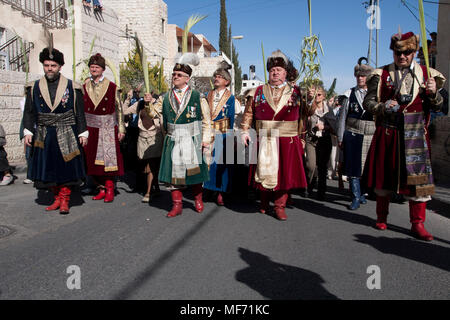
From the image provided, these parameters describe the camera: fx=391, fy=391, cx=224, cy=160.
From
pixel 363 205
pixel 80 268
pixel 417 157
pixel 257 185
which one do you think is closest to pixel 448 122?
pixel 363 205

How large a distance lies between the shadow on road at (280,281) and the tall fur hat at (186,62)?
2723 millimetres

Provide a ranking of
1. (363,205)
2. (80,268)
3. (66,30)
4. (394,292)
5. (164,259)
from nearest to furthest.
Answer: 1. (394,292)
2. (80,268)
3. (164,259)
4. (363,205)
5. (66,30)

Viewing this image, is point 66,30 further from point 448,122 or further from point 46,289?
point 46,289

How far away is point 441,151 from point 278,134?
491 centimetres

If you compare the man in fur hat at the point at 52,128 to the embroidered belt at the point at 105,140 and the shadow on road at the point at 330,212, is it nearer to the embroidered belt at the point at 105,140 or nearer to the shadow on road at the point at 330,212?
the embroidered belt at the point at 105,140

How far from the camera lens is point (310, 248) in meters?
3.98

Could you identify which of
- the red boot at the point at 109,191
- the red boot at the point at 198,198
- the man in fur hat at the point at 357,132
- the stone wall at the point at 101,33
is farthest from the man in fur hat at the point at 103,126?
the stone wall at the point at 101,33

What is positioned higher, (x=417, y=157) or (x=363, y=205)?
(x=417, y=157)

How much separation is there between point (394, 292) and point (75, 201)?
15.8ft

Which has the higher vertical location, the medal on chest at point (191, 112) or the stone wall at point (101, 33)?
the stone wall at point (101, 33)

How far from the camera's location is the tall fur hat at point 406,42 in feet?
13.7

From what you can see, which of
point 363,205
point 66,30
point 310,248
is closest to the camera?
point 310,248

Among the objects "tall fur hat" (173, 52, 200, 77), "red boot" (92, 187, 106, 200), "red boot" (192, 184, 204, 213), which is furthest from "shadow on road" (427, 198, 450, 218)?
"red boot" (92, 187, 106, 200)

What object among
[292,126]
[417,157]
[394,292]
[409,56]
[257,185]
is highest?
[409,56]
